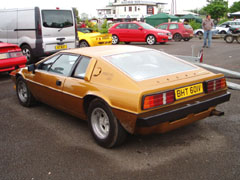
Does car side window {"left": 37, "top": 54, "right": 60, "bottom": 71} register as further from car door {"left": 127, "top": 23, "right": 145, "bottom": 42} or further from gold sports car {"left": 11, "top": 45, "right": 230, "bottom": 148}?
car door {"left": 127, "top": 23, "right": 145, "bottom": 42}

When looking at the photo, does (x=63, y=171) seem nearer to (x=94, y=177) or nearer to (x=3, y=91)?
(x=94, y=177)

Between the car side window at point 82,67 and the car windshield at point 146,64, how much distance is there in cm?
34

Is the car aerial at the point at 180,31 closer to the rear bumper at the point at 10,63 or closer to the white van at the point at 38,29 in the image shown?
the white van at the point at 38,29

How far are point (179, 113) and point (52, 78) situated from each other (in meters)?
2.16

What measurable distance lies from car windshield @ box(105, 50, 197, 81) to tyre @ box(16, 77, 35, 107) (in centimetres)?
220

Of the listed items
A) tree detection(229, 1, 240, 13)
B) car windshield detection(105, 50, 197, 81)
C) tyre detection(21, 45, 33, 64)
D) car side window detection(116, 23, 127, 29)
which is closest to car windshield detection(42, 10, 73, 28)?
tyre detection(21, 45, 33, 64)

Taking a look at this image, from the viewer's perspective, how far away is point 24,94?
18.5 ft

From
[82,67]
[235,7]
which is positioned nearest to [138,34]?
Answer: [82,67]

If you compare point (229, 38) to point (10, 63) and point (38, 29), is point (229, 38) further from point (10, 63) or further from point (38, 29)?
point (10, 63)

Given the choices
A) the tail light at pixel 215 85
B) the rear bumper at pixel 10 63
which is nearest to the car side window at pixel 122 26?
the rear bumper at pixel 10 63

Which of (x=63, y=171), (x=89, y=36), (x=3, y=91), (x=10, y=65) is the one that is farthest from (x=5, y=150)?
(x=89, y=36)

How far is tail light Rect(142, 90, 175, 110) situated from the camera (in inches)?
125

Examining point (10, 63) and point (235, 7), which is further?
point (235, 7)

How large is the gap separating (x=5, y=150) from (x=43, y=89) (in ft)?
4.36
